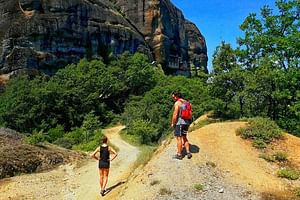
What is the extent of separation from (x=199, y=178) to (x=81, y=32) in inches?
2320

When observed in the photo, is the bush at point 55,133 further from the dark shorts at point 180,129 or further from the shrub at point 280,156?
the shrub at point 280,156

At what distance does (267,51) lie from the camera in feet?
85.7

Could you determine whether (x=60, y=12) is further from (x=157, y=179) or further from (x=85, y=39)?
(x=157, y=179)

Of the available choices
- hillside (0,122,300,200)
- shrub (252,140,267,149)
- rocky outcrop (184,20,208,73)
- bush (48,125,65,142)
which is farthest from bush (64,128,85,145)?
rocky outcrop (184,20,208,73)

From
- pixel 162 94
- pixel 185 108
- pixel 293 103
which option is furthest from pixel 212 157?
pixel 162 94

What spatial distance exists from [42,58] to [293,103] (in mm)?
47467

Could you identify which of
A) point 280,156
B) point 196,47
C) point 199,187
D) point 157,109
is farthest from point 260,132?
point 196,47

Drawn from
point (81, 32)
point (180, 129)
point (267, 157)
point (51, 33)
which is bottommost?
point (267, 157)

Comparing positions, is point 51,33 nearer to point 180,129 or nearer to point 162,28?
point 162,28

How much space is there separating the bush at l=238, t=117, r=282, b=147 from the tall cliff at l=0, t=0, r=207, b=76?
50.1 meters

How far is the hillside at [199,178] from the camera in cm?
1212

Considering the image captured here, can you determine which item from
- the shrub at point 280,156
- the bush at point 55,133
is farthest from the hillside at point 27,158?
the bush at point 55,133

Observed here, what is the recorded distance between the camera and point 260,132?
659 inches

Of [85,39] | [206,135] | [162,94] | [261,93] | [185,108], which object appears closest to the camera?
[185,108]
